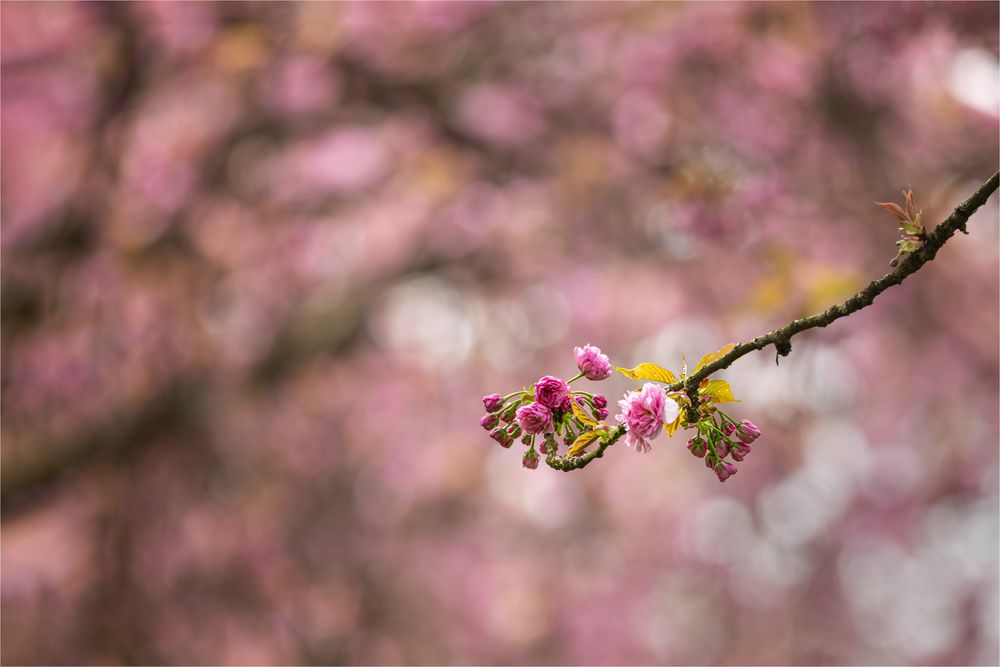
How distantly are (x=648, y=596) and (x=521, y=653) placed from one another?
6.09ft

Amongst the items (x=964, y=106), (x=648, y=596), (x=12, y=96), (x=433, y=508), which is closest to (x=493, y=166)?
(x=964, y=106)

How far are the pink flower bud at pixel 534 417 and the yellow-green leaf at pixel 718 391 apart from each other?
0.59 feet

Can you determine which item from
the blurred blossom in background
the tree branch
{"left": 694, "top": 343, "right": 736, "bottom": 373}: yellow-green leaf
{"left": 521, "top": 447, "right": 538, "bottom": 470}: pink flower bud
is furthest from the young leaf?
the blurred blossom in background

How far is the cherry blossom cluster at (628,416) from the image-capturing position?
0.97 metres

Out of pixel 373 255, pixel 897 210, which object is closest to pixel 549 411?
pixel 897 210

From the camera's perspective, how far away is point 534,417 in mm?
1029

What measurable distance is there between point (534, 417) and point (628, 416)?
114mm

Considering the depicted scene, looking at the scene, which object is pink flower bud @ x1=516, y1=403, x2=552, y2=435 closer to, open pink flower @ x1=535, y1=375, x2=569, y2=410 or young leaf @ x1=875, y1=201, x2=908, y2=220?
open pink flower @ x1=535, y1=375, x2=569, y2=410

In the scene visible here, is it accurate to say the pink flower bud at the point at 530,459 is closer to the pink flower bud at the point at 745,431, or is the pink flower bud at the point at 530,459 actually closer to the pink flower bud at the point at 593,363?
the pink flower bud at the point at 593,363

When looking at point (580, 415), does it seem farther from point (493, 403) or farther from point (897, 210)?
point (897, 210)

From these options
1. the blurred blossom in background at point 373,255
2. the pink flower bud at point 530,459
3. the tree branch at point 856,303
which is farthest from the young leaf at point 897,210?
the blurred blossom in background at point 373,255

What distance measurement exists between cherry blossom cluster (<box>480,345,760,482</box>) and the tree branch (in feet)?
0.10

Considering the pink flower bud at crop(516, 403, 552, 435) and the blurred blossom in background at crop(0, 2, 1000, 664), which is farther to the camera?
the blurred blossom in background at crop(0, 2, 1000, 664)

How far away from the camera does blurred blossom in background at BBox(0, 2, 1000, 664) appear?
2873 millimetres
